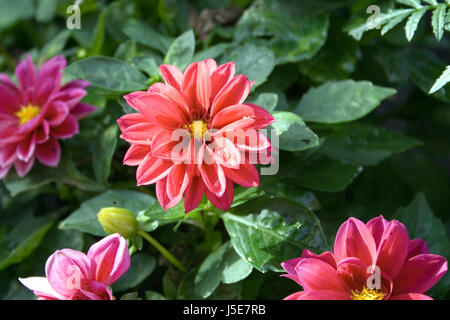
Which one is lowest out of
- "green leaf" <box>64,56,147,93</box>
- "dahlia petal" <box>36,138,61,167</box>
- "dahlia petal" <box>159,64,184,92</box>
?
"dahlia petal" <box>36,138,61,167</box>

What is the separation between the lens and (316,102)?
684 mm

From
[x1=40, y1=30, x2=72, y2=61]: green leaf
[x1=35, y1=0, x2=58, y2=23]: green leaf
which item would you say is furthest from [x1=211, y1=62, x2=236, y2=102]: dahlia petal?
[x1=35, y1=0, x2=58, y2=23]: green leaf

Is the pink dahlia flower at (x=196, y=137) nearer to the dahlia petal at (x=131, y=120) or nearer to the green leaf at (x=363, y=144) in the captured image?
the dahlia petal at (x=131, y=120)

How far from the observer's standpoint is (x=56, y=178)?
0.72 metres

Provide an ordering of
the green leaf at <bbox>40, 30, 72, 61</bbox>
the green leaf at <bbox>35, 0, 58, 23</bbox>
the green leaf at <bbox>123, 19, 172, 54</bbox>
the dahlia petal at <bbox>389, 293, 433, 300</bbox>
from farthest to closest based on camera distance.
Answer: the green leaf at <bbox>35, 0, 58, 23</bbox>
the green leaf at <bbox>40, 30, 72, 61</bbox>
the green leaf at <bbox>123, 19, 172, 54</bbox>
the dahlia petal at <bbox>389, 293, 433, 300</bbox>

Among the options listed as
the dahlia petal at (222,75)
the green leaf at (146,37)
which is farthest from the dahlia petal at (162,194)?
the green leaf at (146,37)

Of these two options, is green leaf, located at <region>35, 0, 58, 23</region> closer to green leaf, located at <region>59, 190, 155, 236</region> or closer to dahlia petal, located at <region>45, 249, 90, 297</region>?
green leaf, located at <region>59, 190, 155, 236</region>

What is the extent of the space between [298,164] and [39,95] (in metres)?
0.37

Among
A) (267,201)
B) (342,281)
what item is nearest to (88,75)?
(267,201)

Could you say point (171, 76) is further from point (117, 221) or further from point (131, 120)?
point (117, 221)

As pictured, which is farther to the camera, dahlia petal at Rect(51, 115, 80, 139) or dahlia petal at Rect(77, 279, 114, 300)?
dahlia petal at Rect(51, 115, 80, 139)

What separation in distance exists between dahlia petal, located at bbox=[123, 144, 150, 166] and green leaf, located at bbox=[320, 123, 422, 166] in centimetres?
29

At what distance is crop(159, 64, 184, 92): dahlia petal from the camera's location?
1.69 feet

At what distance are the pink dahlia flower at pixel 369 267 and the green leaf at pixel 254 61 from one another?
0.24 m
